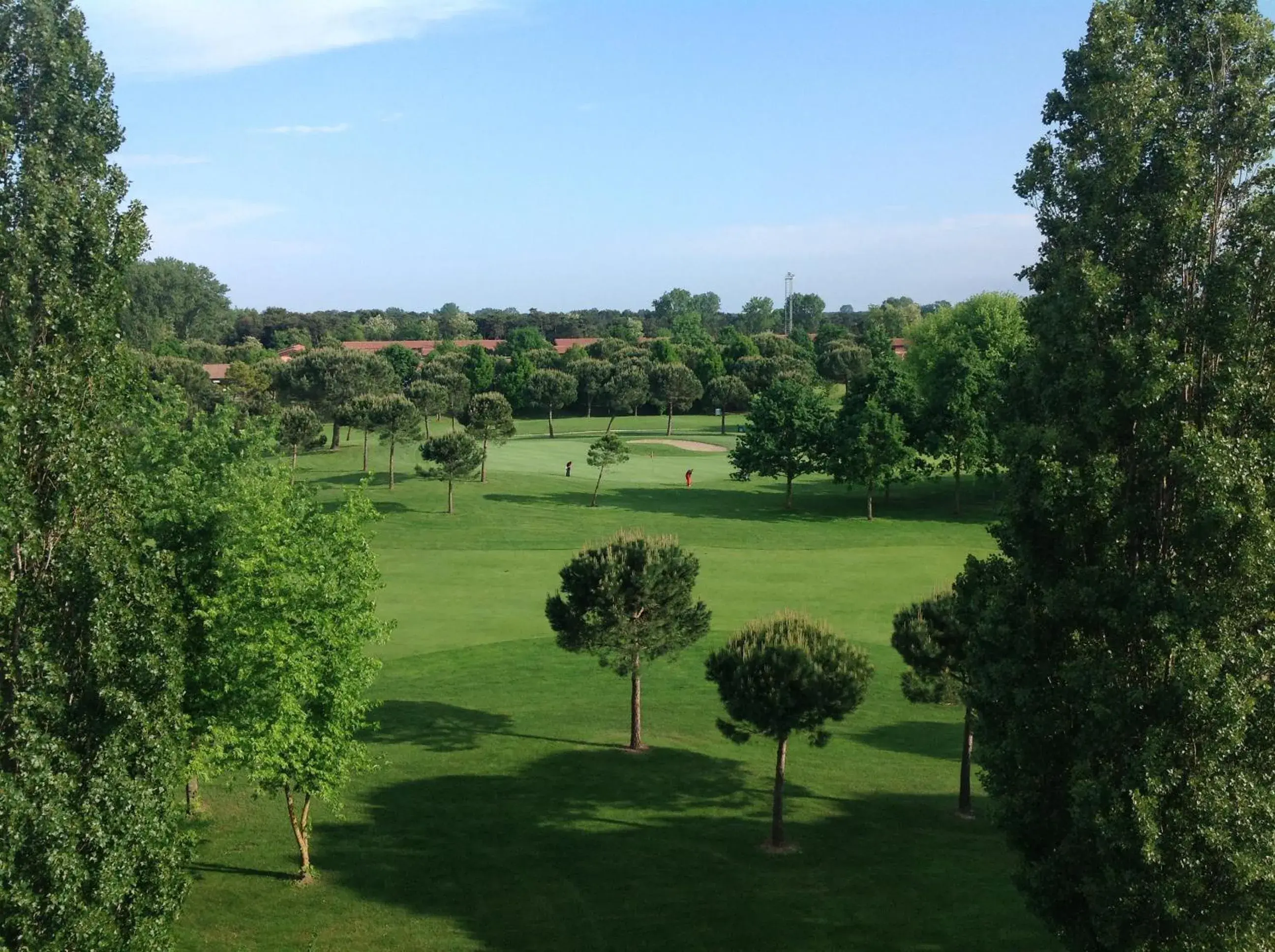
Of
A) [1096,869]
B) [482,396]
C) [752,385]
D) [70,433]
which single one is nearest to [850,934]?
[1096,869]

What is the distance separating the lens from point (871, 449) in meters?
73.4

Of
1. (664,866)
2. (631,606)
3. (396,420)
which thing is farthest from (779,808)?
(396,420)

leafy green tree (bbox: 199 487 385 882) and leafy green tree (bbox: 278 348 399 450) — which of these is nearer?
leafy green tree (bbox: 199 487 385 882)

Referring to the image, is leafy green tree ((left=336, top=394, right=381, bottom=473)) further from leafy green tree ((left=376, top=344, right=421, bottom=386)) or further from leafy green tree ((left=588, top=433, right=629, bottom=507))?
leafy green tree ((left=376, top=344, right=421, bottom=386))

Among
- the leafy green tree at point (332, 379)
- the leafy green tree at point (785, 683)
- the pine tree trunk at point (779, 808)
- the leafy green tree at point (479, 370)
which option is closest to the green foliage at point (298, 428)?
the leafy green tree at point (332, 379)

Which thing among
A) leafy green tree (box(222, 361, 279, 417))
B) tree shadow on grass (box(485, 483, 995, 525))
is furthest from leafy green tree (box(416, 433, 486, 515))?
leafy green tree (box(222, 361, 279, 417))

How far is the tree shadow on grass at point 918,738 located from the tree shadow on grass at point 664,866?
4.02 metres

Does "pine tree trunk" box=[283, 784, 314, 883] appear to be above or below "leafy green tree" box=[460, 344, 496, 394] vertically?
below

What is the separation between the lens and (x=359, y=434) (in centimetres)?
11138

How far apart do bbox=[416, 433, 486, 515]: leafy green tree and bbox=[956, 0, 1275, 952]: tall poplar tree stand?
54.9m

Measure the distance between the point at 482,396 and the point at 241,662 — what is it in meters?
59.2

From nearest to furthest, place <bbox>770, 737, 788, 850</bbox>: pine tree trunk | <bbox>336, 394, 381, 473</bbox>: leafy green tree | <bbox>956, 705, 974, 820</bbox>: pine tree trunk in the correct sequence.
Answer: <bbox>770, 737, 788, 850</bbox>: pine tree trunk < <bbox>956, 705, 974, 820</bbox>: pine tree trunk < <bbox>336, 394, 381, 473</bbox>: leafy green tree

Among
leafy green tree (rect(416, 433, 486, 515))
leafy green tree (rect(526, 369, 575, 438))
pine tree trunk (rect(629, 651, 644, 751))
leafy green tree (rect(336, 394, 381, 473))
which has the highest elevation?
leafy green tree (rect(526, 369, 575, 438))

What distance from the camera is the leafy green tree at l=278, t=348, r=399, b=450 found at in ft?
333
